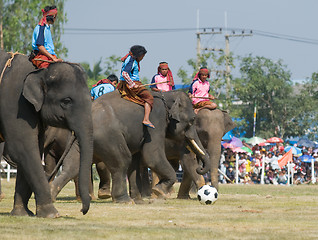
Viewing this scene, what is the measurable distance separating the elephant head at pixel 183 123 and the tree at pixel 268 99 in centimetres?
4084

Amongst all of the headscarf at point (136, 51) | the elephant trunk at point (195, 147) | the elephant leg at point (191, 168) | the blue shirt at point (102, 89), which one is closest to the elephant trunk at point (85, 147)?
the headscarf at point (136, 51)

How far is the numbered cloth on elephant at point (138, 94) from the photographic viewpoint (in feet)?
51.6

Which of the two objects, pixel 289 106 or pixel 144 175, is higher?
pixel 144 175

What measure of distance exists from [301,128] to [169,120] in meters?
42.9

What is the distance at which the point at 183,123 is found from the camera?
16844mm

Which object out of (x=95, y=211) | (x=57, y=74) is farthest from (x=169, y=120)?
(x=57, y=74)

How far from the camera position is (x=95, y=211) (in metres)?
12.6

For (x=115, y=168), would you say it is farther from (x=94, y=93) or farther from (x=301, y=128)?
(x=301, y=128)

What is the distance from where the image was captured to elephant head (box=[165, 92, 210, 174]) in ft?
54.5

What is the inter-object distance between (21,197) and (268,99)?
5148 centimetres

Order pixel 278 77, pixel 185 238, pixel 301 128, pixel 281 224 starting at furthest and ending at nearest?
pixel 278 77, pixel 301 128, pixel 281 224, pixel 185 238

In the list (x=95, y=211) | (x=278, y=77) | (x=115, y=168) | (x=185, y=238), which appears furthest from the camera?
(x=278, y=77)

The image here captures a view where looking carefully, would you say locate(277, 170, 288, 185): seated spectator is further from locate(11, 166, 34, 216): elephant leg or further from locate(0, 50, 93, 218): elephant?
locate(0, 50, 93, 218): elephant

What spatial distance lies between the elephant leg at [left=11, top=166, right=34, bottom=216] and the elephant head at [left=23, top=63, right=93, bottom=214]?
3.25 feet
